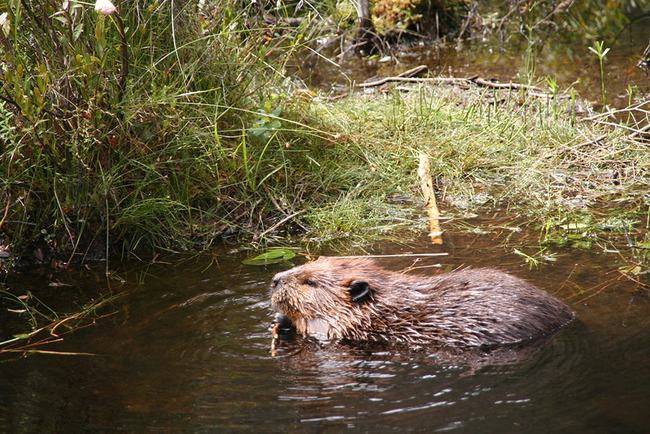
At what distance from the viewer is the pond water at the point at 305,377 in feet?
11.3

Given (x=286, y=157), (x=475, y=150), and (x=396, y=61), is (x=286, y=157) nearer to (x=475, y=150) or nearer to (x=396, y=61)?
(x=475, y=150)

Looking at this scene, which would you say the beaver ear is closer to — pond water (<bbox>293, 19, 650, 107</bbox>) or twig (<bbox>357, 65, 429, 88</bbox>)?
twig (<bbox>357, 65, 429, 88</bbox>)

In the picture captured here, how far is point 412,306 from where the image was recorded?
431 cm

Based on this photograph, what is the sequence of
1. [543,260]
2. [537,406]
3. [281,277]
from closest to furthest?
[537,406] → [281,277] → [543,260]

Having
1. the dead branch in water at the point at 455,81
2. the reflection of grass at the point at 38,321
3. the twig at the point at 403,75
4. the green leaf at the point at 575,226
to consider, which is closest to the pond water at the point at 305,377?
the reflection of grass at the point at 38,321

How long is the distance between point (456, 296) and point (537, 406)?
86 centimetres

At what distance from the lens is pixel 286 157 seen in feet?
19.8

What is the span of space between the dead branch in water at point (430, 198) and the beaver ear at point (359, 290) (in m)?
1.02

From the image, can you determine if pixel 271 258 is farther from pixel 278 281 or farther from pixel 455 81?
pixel 455 81

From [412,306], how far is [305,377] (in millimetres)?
689

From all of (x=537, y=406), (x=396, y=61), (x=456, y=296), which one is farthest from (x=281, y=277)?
(x=396, y=61)

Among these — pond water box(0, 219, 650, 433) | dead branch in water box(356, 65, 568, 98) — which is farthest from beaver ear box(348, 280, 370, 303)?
dead branch in water box(356, 65, 568, 98)

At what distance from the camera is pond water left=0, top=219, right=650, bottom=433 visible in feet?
11.3

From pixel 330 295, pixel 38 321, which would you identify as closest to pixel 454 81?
pixel 330 295
